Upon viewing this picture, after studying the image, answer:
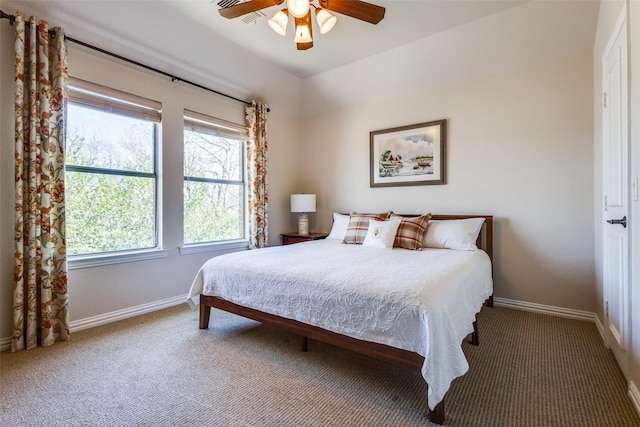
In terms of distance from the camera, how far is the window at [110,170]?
2618 mm

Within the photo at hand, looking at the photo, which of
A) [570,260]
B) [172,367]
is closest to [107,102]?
[172,367]

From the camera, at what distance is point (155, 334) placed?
250 cm

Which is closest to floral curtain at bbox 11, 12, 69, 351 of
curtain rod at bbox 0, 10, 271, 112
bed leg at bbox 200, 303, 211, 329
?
curtain rod at bbox 0, 10, 271, 112

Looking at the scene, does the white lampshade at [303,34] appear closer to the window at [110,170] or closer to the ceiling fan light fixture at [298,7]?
the ceiling fan light fixture at [298,7]

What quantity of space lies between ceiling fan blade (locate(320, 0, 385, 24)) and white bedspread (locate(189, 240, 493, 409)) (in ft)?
5.89

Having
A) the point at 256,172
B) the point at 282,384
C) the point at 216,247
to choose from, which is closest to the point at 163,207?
the point at 216,247

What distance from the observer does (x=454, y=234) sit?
3043 millimetres

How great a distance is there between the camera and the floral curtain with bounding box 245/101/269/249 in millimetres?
3988

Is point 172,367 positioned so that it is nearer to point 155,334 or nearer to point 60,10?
point 155,334

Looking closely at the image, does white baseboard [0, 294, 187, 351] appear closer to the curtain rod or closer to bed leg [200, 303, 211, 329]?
bed leg [200, 303, 211, 329]

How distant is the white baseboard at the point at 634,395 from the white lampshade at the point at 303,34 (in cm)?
293

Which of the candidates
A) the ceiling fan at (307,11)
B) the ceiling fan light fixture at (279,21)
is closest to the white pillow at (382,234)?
the ceiling fan at (307,11)

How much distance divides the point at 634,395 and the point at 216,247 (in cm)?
362

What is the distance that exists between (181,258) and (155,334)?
100 cm
